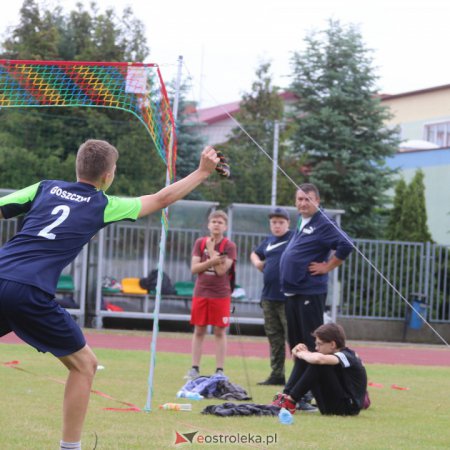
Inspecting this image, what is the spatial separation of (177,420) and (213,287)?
3588 mm

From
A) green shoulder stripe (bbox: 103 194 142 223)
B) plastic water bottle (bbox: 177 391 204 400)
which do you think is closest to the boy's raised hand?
green shoulder stripe (bbox: 103 194 142 223)

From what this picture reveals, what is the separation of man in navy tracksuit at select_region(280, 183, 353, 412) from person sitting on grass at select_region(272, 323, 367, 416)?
2.59ft

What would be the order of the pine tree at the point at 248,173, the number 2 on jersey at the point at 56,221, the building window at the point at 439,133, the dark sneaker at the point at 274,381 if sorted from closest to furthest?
the number 2 on jersey at the point at 56,221 → the dark sneaker at the point at 274,381 → the pine tree at the point at 248,173 → the building window at the point at 439,133

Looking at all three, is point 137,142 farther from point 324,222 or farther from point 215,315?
point 324,222

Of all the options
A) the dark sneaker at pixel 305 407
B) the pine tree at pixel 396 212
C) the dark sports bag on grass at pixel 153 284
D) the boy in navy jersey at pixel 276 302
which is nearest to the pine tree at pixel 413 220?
the pine tree at pixel 396 212

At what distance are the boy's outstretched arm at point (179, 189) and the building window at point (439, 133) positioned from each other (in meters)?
36.4

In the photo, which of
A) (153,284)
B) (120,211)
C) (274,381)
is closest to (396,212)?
(153,284)

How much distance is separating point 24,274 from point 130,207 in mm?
740

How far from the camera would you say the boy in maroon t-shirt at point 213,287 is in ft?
36.1

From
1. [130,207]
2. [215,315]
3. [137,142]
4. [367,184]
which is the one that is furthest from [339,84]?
[130,207]

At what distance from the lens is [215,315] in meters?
11.1

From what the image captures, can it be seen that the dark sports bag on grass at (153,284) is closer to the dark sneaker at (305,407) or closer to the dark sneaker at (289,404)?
the dark sneaker at (305,407)

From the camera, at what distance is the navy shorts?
17.0 feet

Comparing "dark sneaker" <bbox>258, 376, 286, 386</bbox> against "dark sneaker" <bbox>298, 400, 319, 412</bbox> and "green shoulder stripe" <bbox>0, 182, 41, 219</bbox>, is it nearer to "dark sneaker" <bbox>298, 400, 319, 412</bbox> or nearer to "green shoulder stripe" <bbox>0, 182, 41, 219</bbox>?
"dark sneaker" <bbox>298, 400, 319, 412</bbox>
